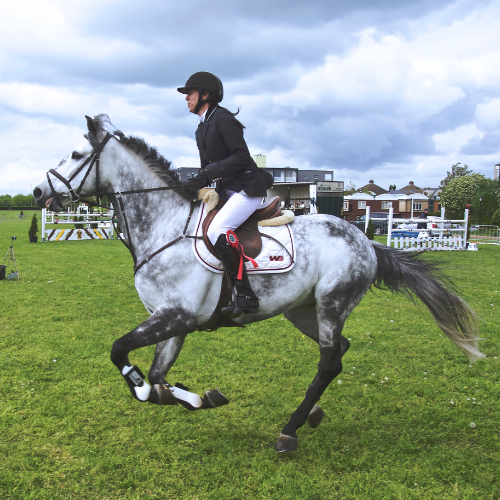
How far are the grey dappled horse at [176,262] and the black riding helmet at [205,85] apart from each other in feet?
2.39

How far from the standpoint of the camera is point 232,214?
161 inches

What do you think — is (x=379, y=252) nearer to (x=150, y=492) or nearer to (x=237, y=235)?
(x=237, y=235)

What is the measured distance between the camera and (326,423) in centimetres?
489

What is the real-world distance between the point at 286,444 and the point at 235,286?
65.6 inches

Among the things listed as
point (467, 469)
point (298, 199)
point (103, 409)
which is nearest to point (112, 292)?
point (103, 409)

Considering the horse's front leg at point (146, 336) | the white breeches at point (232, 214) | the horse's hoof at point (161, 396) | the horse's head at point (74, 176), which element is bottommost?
the horse's hoof at point (161, 396)

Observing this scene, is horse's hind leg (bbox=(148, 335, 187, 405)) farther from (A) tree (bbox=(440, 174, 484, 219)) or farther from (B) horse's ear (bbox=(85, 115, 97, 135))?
(A) tree (bbox=(440, 174, 484, 219))

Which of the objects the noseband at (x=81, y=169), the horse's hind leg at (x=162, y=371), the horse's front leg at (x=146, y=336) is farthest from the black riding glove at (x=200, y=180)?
the horse's hind leg at (x=162, y=371)

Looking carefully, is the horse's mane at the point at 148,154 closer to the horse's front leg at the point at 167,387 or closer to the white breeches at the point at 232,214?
the white breeches at the point at 232,214

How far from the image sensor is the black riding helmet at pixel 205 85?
13.8 ft

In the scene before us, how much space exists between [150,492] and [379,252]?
3.38 m

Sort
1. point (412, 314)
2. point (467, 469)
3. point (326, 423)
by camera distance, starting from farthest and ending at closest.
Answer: point (412, 314)
point (326, 423)
point (467, 469)

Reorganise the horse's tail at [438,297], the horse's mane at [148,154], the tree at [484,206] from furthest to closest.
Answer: the tree at [484,206], the horse's tail at [438,297], the horse's mane at [148,154]

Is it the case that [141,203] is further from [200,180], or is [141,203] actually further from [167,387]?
[167,387]
